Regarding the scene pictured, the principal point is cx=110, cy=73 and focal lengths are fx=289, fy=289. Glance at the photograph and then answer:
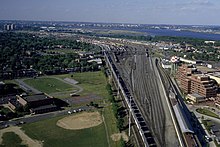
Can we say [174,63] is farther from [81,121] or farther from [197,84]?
[81,121]

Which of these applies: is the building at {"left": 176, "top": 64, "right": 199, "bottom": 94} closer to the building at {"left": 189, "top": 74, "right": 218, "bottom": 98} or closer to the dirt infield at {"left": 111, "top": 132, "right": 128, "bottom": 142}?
the building at {"left": 189, "top": 74, "right": 218, "bottom": 98}

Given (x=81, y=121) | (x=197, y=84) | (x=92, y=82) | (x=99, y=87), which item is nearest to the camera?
(x=81, y=121)

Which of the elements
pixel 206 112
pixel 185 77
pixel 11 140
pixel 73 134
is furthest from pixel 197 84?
pixel 11 140

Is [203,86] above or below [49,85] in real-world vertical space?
above

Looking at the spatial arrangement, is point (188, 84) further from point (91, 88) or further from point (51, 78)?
point (51, 78)

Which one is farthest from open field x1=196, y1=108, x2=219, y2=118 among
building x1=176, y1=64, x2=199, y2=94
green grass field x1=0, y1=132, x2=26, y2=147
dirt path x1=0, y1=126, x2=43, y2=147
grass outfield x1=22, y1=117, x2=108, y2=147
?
green grass field x1=0, y1=132, x2=26, y2=147

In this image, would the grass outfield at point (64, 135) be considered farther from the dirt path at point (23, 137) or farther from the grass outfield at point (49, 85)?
the grass outfield at point (49, 85)

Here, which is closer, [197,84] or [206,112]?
[206,112]

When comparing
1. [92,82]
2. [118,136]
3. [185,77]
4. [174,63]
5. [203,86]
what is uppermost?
[174,63]
